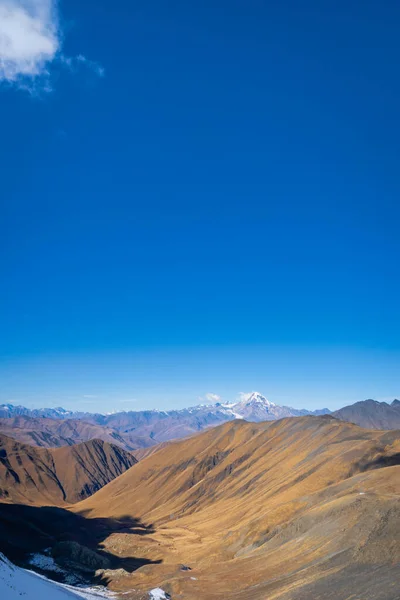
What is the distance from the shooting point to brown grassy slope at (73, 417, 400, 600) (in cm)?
5097


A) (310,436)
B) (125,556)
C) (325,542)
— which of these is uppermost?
(310,436)

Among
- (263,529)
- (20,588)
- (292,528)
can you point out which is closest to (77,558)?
(263,529)

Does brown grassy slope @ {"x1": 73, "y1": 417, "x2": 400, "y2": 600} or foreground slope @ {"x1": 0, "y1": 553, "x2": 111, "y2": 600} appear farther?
brown grassy slope @ {"x1": 73, "y1": 417, "x2": 400, "y2": 600}

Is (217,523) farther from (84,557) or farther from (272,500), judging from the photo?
(84,557)

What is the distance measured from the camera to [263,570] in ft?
197

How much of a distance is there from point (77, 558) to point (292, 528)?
4458 cm

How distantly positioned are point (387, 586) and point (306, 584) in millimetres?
9525

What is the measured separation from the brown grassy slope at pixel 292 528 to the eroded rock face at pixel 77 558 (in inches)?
447

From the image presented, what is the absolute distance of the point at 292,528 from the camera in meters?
70.2

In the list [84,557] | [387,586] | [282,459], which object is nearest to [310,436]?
[282,459]

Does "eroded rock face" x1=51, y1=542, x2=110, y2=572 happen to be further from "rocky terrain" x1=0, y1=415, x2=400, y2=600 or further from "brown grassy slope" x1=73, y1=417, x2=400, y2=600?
"brown grassy slope" x1=73, y1=417, x2=400, y2=600

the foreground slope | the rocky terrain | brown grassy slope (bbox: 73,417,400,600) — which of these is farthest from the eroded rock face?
the foreground slope

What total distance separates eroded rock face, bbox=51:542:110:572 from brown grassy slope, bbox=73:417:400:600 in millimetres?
11349

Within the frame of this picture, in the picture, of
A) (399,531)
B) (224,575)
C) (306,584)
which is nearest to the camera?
(306,584)
